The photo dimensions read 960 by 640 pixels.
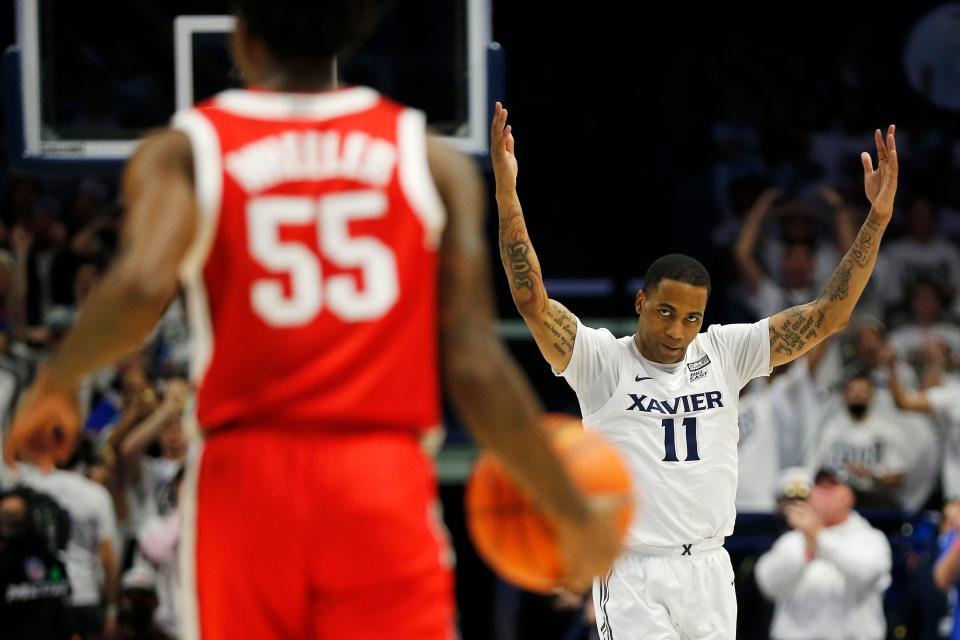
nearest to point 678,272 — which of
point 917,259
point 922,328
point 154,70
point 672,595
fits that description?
point 672,595

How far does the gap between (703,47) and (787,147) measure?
167 cm

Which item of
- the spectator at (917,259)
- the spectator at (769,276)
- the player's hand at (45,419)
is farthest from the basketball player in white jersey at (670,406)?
the spectator at (917,259)

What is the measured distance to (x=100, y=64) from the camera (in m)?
10.8

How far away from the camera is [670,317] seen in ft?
20.5

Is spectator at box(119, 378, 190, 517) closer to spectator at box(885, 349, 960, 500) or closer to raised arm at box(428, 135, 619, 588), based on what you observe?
spectator at box(885, 349, 960, 500)

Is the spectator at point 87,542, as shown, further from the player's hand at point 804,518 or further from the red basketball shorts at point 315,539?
the red basketball shorts at point 315,539

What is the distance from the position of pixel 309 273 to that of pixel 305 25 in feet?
1.72

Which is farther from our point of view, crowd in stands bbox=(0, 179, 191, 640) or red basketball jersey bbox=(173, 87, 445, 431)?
crowd in stands bbox=(0, 179, 191, 640)

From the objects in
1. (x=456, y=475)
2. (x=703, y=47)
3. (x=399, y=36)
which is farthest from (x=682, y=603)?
(x=703, y=47)

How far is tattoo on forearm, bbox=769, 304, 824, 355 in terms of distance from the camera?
6410 mm

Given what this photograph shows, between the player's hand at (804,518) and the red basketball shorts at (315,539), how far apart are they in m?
7.19

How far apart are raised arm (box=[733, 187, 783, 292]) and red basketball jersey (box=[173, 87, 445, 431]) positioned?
9477 millimetres

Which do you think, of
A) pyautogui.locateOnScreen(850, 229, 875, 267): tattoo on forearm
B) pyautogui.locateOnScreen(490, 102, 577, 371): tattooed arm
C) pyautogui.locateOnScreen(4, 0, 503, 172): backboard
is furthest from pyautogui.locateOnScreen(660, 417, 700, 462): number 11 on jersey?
pyautogui.locateOnScreen(4, 0, 503, 172): backboard

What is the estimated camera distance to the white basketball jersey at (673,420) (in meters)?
6.20
